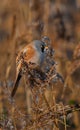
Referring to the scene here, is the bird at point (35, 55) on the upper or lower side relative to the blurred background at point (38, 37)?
lower

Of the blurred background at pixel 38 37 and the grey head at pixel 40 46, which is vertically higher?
the blurred background at pixel 38 37

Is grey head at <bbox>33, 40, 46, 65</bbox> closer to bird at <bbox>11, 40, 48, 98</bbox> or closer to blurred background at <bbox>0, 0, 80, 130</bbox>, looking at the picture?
bird at <bbox>11, 40, 48, 98</bbox>

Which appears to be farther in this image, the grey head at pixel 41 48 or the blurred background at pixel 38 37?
the blurred background at pixel 38 37

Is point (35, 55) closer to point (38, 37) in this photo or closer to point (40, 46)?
point (40, 46)

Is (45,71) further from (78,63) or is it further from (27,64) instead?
(78,63)

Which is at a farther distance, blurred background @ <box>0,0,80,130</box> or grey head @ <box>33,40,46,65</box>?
blurred background @ <box>0,0,80,130</box>

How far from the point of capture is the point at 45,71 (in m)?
3.12

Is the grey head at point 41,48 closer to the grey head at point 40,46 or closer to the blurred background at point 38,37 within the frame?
the grey head at point 40,46

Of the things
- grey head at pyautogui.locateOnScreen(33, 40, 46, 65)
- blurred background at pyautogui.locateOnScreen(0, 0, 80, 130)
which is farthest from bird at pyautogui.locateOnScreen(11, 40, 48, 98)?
blurred background at pyautogui.locateOnScreen(0, 0, 80, 130)

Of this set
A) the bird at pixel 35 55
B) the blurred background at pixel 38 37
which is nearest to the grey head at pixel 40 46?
the bird at pixel 35 55

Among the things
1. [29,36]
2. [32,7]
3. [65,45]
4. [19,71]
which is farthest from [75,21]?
[19,71]

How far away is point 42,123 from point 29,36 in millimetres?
1932

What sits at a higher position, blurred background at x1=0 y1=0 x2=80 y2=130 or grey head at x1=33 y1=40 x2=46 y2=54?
blurred background at x1=0 y1=0 x2=80 y2=130

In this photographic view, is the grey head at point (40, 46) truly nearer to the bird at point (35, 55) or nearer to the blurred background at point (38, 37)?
the bird at point (35, 55)
